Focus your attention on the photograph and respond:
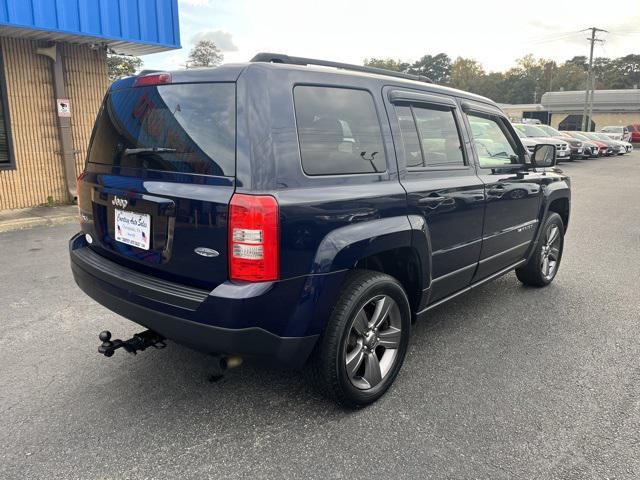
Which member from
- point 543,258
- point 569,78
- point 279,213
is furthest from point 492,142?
point 569,78

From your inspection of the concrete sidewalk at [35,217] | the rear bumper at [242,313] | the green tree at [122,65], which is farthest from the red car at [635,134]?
the rear bumper at [242,313]

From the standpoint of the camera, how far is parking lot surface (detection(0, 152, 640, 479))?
2.41 meters

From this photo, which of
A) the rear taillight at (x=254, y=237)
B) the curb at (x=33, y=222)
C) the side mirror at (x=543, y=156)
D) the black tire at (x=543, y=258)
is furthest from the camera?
the curb at (x=33, y=222)

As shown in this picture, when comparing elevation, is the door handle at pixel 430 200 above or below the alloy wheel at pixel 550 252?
above

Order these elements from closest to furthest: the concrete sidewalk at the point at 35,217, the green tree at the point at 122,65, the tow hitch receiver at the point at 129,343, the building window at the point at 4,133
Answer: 1. the tow hitch receiver at the point at 129,343
2. the concrete sidewalk at the point at 35,217
3. the building window at the point at 4,133
4. the green tree at the point at 122,65

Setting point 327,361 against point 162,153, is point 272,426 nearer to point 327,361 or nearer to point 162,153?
point 327,361

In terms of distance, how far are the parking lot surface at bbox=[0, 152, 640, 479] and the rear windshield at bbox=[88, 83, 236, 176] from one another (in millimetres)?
1354

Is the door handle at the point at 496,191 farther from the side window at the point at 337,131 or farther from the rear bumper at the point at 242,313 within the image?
the rear bumper at the point at 242,313

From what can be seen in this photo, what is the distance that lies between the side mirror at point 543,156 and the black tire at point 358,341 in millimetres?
2258

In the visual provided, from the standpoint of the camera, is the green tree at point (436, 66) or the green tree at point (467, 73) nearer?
the green tree at point (467, 73)

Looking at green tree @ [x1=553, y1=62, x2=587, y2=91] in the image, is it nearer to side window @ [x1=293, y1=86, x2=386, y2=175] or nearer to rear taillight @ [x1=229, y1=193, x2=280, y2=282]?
side window @ [x1=293, y1=86, x2=386, y2=175]

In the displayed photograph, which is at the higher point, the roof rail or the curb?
the roof rail

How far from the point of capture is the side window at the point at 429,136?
313 centimetres

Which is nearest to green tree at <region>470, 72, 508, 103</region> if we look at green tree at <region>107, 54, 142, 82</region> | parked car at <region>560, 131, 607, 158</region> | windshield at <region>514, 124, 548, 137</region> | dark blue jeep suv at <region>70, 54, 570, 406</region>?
parked car at <region>560, 131, 607, 158</region>
